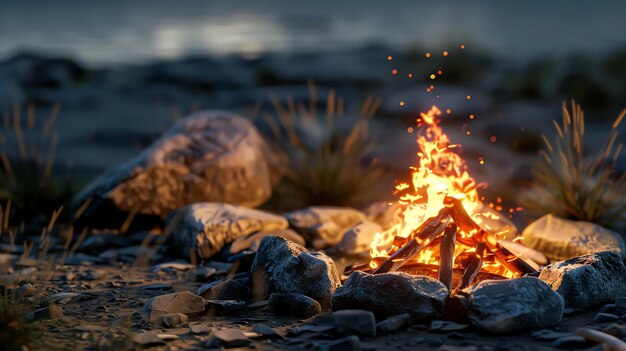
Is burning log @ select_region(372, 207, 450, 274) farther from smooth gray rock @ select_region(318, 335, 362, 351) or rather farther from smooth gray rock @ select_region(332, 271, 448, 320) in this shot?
smooth gray rock @ select_region(318, 335, 362, 351)

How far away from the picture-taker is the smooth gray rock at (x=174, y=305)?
4.56 metres

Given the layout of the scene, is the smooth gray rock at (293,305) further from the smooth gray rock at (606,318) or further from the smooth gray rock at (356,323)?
the smooth gray rock at (606,318)

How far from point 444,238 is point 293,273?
3.04 feet

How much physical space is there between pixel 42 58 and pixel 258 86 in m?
6.51

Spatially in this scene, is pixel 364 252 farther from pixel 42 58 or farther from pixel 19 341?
pixel 42 58

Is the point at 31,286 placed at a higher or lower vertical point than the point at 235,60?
lower

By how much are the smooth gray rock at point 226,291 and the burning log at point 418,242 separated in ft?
2.75

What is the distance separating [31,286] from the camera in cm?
513

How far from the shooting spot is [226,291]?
5.04 meters

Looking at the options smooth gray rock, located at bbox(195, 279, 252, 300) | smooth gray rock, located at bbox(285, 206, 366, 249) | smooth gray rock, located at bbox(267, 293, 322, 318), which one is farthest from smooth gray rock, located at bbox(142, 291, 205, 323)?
smooth gray rock, located at bbox(285, 206, 366, 249)

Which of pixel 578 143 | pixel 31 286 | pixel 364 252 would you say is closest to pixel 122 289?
pixel 31 286

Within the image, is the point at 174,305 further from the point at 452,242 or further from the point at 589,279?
the point at 589,279

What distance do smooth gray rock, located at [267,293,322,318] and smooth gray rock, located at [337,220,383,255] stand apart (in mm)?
1729

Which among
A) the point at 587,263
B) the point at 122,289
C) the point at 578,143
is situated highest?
the point at 578,143
